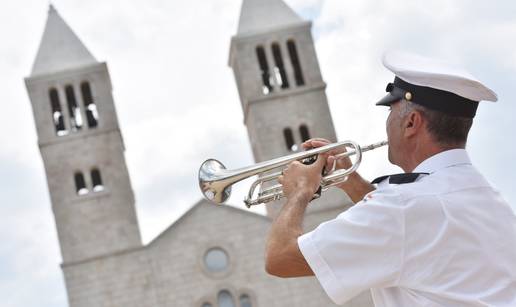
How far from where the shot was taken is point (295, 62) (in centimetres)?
3020

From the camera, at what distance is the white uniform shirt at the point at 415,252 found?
2.89m

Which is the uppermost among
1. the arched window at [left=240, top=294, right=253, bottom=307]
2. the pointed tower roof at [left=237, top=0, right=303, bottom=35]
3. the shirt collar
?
the pointed tower roof at [left=237, top=0, right=303, bottom=35]

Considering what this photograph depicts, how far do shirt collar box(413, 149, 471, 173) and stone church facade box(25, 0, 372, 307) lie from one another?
937 inches

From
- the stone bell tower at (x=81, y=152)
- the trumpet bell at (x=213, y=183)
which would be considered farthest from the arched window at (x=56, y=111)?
the trumpet bell at (x=213, y=183)

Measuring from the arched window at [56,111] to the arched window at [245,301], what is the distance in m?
6.77

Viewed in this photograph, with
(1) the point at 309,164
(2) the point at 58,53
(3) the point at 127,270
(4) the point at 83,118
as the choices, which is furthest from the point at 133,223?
(1) the point at 309,164

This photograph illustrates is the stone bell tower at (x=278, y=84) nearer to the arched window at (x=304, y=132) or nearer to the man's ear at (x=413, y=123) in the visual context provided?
the arched window at (x=304, y=132)

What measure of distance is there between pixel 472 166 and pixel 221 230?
978 inches

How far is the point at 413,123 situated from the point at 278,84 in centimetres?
2655

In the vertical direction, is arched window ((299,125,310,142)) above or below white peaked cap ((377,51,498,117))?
above

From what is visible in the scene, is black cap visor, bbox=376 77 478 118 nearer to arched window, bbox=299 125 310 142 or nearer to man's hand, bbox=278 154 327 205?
man's hand, bbox=278 154 327 205

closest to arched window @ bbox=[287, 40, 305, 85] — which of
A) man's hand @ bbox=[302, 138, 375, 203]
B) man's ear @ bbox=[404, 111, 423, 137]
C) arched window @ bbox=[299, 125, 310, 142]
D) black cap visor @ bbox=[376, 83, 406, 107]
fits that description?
arched window @ bbox=[299, 125, 310, 142]

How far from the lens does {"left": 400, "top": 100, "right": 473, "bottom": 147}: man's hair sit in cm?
314

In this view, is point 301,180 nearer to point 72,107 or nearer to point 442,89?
point 442,89
